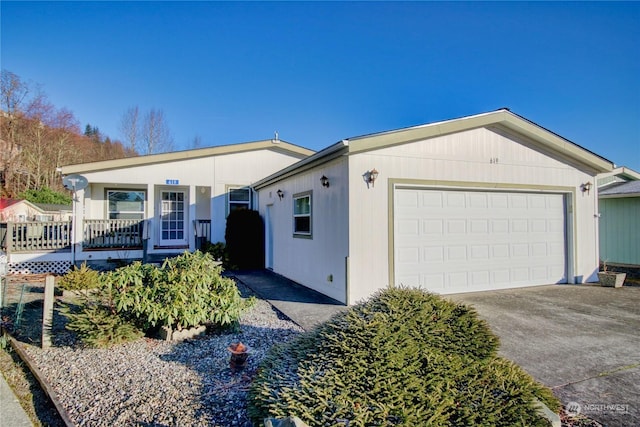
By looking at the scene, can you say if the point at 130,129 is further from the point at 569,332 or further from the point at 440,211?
the point at 569,332

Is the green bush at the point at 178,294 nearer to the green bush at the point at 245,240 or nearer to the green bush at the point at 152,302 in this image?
the green bush at the point at 152,302

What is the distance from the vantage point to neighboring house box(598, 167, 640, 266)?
10234 millimetres

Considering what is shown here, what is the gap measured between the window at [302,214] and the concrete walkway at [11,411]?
5.45 meters

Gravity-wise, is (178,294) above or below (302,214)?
below

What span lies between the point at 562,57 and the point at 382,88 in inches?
247

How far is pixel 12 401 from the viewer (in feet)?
9.77

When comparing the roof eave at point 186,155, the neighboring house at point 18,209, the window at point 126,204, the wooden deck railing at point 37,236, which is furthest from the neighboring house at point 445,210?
the neighboring house at point 18,209

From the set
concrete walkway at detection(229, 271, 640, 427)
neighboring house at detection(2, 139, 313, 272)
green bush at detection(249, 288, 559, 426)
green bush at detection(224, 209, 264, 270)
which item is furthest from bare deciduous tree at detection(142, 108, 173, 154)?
green bush at detection(249, 288, 559, 426)

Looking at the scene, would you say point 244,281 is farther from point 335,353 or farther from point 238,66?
point 238,66

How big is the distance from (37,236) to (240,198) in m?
6.35

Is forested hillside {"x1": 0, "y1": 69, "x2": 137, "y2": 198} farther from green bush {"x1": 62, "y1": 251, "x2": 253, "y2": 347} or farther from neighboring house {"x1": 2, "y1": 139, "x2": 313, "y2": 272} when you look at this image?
green bush {"x1": 62, "y1": 251, "x2": 253, "y2": 347}

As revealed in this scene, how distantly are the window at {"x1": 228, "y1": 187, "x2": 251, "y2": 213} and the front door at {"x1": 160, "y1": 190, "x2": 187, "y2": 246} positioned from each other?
1971 millimetres

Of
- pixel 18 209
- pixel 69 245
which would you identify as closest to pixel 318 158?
pixel 69 245

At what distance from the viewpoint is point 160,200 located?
1293 cm
